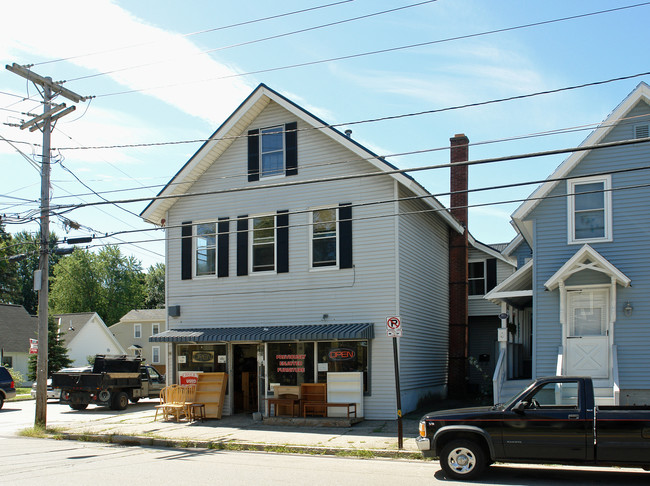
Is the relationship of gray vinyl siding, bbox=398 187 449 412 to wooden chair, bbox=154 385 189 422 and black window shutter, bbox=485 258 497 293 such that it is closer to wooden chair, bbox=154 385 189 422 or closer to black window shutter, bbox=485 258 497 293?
black window shutter, bbox=485 258 497 293

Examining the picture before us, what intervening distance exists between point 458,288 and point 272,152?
900 cm

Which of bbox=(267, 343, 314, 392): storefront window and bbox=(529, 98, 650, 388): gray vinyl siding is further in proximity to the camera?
bbox=(267, 343, 314, 392): storefront window

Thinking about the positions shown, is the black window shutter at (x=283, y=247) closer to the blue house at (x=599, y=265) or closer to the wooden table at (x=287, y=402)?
the wooden table at (x=287, y=402)

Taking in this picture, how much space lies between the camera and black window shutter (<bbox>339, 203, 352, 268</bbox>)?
750 inches

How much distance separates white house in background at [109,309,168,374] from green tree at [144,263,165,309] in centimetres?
1884

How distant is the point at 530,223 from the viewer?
17734 mm

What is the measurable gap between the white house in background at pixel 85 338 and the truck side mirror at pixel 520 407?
157 ft

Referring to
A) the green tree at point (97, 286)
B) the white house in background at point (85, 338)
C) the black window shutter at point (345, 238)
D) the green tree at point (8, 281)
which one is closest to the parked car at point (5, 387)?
the black window shutter at point (345, 238)

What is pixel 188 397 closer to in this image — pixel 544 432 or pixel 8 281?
pixel 544 432

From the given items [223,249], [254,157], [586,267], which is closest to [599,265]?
[586,267]

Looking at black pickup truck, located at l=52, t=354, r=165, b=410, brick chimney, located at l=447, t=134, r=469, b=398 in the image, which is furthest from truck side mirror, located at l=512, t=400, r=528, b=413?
black pickup truck, located at l=52, t=354, r=165, b=410

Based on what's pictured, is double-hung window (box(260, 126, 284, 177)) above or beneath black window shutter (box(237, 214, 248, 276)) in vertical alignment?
above

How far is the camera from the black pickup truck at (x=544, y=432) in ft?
31.7

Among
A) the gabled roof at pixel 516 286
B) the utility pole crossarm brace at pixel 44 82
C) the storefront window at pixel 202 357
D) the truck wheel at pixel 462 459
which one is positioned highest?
the utility pole crossarm brace at pixel 44 82
